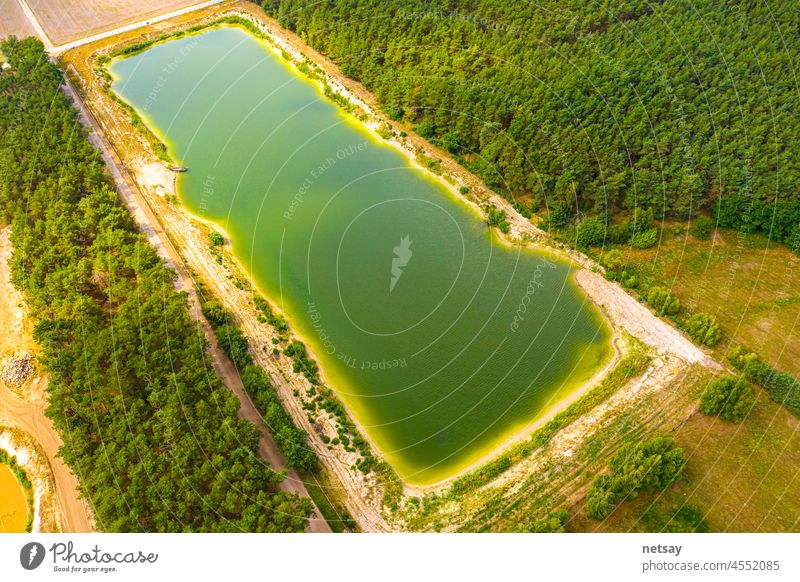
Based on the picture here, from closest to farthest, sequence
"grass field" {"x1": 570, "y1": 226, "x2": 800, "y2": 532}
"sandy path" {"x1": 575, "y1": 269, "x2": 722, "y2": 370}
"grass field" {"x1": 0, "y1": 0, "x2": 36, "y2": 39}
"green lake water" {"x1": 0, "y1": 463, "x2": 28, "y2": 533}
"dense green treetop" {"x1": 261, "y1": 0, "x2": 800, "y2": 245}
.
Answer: "green lake water" {"x1": 0, "y1": 463, "x2": 28, "y2": 533} < "grass field" {"x1": 570, "y1": 226, "x2": 800, "y2": 532} < "sandy path" {"x1": 575, "y1": 269, "x2": 722, "y2": 370} < "dense green treetop" {"x1": 261, "y1": 0, "x2": 800, "y2": 245} < "grass field" {"x1": 0, "y1": 0, "x2": 36, "y2": 39}

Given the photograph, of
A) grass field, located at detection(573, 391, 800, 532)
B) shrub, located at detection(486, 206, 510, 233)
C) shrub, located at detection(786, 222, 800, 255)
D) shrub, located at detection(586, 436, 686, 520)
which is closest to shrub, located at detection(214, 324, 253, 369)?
grass field, located at detection(573, 391, 800, 532)

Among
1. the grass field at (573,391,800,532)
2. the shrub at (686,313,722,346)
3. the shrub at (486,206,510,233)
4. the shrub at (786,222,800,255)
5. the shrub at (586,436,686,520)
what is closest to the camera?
the shrub at (586,436,686,520)

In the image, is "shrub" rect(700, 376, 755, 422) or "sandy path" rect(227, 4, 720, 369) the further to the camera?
"sandy path" rect(227, 4, 720, 369)

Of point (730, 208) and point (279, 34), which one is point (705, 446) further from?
point (279, 34)

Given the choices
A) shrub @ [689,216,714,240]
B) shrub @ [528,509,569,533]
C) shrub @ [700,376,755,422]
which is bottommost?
shrub @ [528,509,569,533]

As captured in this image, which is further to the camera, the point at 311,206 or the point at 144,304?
the point at 311,206

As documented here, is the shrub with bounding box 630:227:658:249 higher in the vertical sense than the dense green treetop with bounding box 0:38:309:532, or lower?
higher

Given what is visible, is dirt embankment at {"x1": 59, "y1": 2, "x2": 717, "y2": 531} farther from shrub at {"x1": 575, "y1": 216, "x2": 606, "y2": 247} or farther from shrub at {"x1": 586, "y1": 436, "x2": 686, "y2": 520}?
shrub at {"x1": 586, "y1": 436, "x2": 686, "y2": 520}
